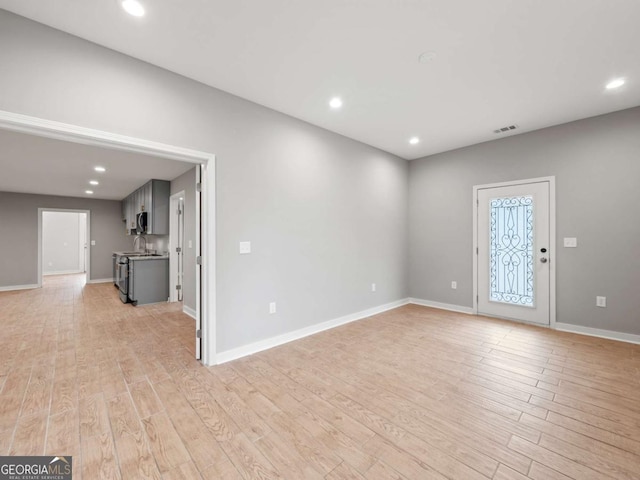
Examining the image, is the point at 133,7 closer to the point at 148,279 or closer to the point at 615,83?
the point at 615,83

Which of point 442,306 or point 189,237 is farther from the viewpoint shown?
point 442,306

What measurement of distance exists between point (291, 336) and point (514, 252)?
11.9 feet

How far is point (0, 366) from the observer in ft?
8.79

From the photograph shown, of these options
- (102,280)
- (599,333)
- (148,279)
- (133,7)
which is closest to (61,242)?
(102,280)

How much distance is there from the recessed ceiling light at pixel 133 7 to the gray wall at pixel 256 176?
533 millimetres

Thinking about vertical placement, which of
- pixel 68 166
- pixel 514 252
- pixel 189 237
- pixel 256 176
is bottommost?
pixel 514 252

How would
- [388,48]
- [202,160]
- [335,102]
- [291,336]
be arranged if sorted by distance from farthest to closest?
[291,336] → [335,102] → [202,160] → [388,48]

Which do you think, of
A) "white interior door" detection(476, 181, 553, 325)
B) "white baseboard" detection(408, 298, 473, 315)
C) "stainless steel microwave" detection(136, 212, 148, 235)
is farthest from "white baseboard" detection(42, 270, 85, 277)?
"white interior door" detection(476, 181, 553, 325)

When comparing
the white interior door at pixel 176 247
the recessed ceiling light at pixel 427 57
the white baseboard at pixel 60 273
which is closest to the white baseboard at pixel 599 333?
the recessed ceiling light at pixel 427 57

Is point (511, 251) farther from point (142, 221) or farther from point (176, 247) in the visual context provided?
point (142, 221)

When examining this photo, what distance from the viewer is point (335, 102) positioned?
3145mm

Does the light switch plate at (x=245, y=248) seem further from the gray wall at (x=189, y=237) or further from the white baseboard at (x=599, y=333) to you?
the white baseboard at (x=599, y=333)

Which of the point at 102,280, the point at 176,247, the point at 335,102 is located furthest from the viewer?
the point at 102,280

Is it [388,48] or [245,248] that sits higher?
[388,48]
